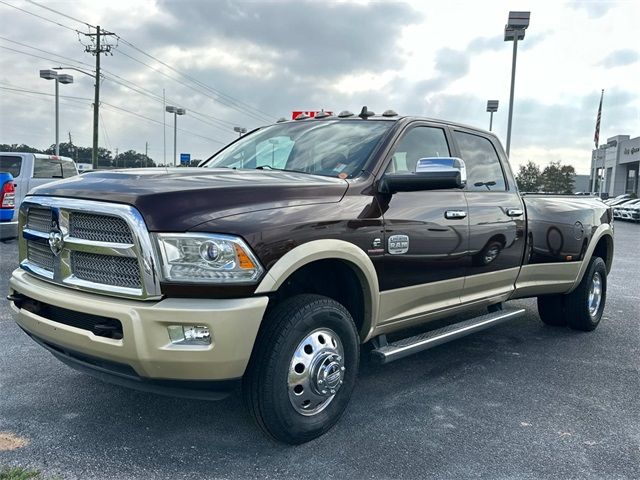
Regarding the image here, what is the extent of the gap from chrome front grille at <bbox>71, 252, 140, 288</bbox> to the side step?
1596mm

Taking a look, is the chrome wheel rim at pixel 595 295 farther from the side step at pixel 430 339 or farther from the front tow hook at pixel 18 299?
the front tow hook at pixel 18 299

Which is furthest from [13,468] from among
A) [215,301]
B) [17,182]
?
[17,182]

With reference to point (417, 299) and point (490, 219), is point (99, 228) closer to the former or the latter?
point (417, 299)

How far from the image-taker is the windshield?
3816 mm

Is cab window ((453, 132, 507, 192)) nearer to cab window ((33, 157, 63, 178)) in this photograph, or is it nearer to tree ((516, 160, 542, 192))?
cab window ((33, 157, 63, 178))

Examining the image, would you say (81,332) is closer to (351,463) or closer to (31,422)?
(31,422)

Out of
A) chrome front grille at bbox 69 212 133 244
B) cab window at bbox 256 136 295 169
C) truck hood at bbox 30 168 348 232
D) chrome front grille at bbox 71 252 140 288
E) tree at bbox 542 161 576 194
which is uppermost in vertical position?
tree at bbox 542 161 576 194

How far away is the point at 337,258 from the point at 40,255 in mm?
1696

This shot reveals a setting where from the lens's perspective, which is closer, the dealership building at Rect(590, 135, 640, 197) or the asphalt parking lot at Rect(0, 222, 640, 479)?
the asphalt parking lot at Rect(0, 222, 640, 479)

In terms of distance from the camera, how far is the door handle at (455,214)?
159 inches

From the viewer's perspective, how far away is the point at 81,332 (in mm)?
2846

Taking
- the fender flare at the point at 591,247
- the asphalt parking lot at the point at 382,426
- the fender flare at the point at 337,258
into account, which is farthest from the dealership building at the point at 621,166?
the fender flare at the point at 337,258

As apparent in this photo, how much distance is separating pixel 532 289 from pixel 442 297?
1.58 metres

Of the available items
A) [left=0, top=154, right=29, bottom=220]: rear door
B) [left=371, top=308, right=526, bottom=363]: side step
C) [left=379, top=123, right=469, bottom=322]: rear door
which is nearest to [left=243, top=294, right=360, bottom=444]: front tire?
[left=371, top=308, right=526, bottom=363]: side step
